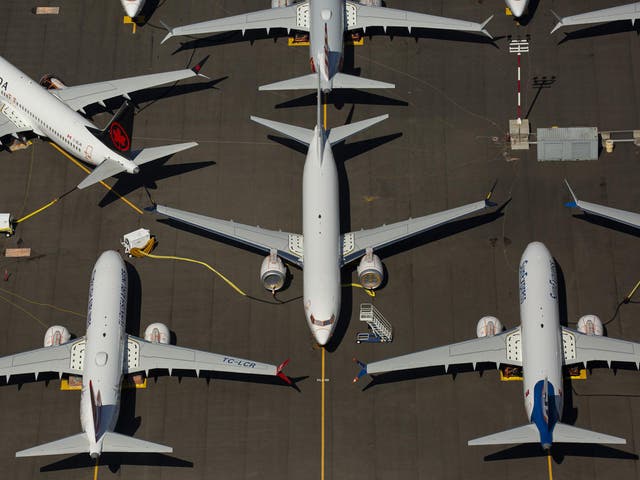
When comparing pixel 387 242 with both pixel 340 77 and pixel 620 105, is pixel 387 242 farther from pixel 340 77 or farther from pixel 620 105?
pixel 620 105

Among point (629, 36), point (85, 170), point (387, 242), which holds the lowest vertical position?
point (387, 242)

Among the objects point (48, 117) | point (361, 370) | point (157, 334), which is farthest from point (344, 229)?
point (48, 117)

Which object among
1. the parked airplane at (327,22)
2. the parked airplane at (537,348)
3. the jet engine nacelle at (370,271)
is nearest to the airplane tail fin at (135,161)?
the parked airplane at (327,22)

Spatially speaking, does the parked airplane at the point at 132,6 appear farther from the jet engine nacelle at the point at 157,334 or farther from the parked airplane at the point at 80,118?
the jet engine nacelle at the point at 157,334

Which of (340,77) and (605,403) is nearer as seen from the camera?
(605,403)

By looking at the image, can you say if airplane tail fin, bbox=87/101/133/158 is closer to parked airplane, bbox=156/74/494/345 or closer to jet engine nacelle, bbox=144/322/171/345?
parked airplane, bbox=156/74/494/345

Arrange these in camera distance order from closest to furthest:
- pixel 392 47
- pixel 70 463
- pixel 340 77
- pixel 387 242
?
pixel 70 463 < pixel 387 242 < pixel 340 77 < pixel 392 47

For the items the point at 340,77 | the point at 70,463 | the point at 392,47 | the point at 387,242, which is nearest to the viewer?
the point at 70,463

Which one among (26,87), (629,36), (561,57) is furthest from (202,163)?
(629,36)

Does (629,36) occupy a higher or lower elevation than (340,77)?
higher
